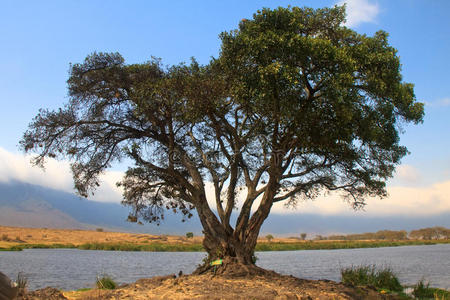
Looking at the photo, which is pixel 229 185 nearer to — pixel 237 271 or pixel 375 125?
pixel 237 271

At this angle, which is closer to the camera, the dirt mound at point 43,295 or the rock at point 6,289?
the rock at point 6,289

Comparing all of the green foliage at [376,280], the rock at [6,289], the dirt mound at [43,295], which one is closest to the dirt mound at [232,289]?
the dirt mound at [43,295]

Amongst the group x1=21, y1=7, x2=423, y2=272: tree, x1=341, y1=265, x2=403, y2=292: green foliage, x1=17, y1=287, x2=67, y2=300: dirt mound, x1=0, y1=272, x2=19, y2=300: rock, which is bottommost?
x1=341, y1=265, x2=403, y2=292: green foliage

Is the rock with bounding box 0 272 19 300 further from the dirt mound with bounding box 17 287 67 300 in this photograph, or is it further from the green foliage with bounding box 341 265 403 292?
the green foliage with bounding box 341 265 403 292

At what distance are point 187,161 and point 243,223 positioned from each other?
3.90 m

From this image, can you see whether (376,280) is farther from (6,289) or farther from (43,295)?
(6,289)

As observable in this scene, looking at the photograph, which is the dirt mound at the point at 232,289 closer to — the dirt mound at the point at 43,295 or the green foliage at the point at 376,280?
the dirt mound at the point at 43,295

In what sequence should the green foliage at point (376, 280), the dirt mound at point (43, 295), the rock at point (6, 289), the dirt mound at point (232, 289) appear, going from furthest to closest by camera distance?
1. the green foliage at point (376, 280)
2. the dirt mound at point (232, 289)
3. the dirt mound at point (43, 295)
4. the rock at point (6, 289)

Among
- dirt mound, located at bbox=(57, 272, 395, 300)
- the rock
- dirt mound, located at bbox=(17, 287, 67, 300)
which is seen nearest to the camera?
the rock

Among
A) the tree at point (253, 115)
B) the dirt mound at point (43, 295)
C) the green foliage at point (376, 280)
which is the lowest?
the green foliage at point (376, 280)

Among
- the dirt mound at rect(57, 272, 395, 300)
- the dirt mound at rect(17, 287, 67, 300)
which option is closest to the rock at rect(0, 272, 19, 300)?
the dirt mound at rect(57, 272, 395, 300)

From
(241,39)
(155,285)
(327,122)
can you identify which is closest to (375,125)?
(327,122)

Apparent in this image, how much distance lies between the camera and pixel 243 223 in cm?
1683

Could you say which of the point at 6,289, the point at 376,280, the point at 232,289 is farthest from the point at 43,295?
the point at 376,280
